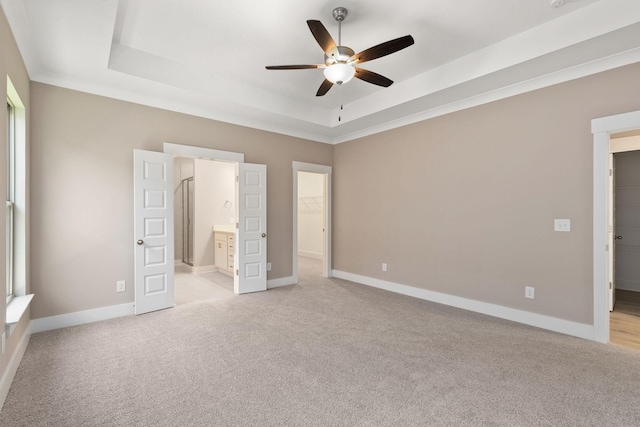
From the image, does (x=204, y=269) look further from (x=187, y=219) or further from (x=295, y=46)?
(x=295, y=46)

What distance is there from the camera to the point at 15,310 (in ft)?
7.79

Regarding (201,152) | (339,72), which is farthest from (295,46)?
(201,152)

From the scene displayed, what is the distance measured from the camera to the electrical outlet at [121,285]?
3.62 metres

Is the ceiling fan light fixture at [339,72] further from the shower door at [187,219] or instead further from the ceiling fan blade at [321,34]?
the shower door at [187,219]

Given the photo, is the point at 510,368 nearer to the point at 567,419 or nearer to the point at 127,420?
the point at 567,419

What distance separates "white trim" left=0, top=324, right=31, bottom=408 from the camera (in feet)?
6.51

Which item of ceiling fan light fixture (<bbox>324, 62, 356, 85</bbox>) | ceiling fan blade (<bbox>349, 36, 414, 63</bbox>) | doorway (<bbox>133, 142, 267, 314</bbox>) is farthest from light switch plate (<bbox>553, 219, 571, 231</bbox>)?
doorway (<bbox>133, 142, 267, 314</bbox>)

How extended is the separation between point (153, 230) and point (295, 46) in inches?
104

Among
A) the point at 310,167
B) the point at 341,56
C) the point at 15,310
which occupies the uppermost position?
the point at 341,56

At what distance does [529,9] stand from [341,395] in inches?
132

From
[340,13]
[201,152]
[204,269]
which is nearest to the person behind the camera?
[340,13]

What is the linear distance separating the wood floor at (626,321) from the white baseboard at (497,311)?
0.27 metres

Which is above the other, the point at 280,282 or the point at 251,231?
the point at 251,231

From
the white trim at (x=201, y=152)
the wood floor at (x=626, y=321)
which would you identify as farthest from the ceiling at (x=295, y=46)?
the wood floor at (x=626, y=321)
